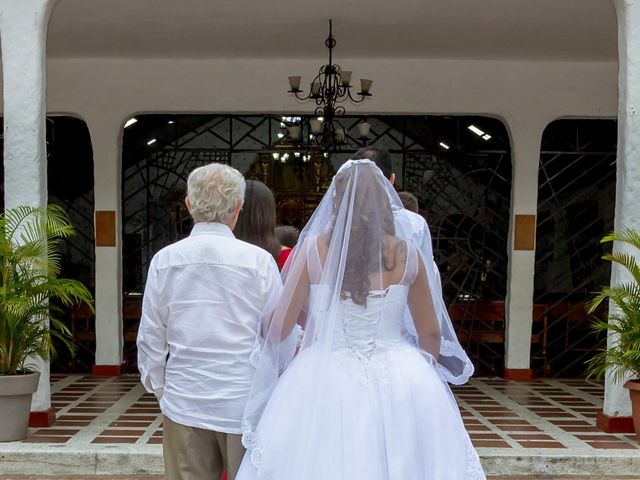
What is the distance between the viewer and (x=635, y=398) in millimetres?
5535

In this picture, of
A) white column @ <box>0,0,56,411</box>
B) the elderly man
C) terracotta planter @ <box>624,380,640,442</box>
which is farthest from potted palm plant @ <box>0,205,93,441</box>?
terracotta planter @ <box>624,380,640,442</box>

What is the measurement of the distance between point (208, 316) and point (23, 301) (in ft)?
9.21

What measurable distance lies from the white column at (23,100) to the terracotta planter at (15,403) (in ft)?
1.25

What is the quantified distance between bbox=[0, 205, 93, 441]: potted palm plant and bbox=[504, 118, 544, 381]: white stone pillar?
15.9 ft

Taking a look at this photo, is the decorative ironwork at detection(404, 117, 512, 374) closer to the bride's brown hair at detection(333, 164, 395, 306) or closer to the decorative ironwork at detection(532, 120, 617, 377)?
the decorative ironwork at detection(532, 120, 617, 377)

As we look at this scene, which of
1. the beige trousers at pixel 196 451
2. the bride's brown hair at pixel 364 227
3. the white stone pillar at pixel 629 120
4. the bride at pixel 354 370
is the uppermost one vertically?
the white stone pillar at pixel 629 120

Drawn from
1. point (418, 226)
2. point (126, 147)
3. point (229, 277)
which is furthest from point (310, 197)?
point (229, 277)

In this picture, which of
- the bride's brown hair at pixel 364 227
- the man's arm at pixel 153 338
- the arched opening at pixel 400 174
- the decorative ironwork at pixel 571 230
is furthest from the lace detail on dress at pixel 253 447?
the decorative ironwork at pixel 571 230

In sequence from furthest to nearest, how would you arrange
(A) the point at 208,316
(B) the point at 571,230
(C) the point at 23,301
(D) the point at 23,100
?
(B) the point at 571,230 → (D) the point at 23,100 → (C) the point at 23,301 → (A) the point at 208,316

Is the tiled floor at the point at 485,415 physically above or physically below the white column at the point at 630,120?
below

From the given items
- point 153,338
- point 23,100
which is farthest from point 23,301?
point 153,338

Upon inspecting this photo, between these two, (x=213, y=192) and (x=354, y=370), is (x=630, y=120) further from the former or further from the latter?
(x=213, y=192)

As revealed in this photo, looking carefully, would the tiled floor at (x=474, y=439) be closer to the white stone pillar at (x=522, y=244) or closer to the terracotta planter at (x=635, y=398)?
the terracotta planter at (x=635, y=398)

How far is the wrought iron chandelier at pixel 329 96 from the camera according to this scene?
744 centimetres
